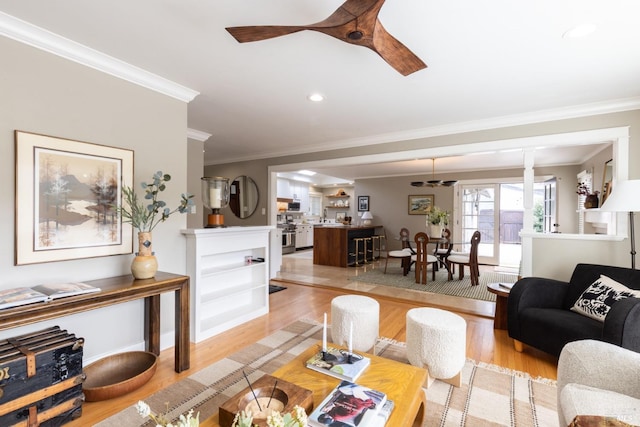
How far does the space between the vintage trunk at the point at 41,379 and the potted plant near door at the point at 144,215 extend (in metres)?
0.59

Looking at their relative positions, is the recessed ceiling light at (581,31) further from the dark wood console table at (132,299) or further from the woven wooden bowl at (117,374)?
the woven wooden bowl at (117,374)

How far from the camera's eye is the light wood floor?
220 cm

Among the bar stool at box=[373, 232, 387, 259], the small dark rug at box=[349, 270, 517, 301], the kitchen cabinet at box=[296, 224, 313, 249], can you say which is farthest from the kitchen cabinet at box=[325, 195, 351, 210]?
the small dark rug at box=[349, 270, 517, 301]

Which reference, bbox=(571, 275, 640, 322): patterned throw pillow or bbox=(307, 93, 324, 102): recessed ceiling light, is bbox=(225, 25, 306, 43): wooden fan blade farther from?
bbox=(571, 275, 640, 322): patterned throw pillow

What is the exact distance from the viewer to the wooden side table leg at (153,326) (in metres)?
2.58

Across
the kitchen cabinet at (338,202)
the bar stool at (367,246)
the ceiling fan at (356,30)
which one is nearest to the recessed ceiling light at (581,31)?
the ceiling fan at (356,30)

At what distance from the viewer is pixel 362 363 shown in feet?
5.53

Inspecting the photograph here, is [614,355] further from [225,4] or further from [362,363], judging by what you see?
[225,4]

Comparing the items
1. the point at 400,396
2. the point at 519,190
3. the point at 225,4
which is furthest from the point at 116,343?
the point at 519,190

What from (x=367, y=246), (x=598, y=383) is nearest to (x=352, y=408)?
(x=598, y=383)

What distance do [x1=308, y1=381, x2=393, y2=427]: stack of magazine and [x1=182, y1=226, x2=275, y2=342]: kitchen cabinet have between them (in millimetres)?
1979

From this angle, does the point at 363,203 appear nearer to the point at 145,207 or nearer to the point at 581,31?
the point at 145,207

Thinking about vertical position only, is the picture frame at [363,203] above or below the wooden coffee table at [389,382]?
above

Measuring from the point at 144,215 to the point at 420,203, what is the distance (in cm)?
700
